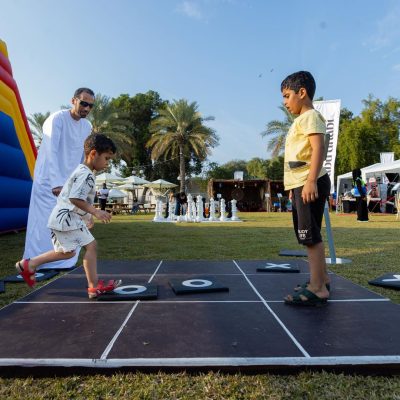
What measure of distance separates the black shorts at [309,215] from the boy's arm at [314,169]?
0.39 ft

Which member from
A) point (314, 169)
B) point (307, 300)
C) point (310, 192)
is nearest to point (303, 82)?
point (314, 169)

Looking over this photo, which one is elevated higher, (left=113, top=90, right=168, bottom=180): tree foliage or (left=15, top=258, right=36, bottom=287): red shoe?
(left=113, top=90, right=168, bottom=180): tree foliage

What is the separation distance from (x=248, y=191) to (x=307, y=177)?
32.0m

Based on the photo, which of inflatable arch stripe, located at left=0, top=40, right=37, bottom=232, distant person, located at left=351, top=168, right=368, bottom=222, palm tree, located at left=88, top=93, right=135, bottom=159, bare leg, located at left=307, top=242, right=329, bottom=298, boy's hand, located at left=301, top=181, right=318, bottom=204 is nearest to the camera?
boy's hand, located at left=301, top=181, right=318, bottom=204

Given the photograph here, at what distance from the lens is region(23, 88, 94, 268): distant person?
423 cm

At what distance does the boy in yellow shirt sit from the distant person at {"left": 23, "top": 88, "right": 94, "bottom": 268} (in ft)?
8.06

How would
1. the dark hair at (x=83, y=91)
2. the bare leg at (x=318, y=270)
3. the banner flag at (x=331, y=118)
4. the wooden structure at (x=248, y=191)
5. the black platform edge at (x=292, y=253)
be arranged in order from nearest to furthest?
1. the bare leg at (x=318, y=270)
2. the dark hair at (x=83, y=91)
3. the banner flag at (x=331, y=118)
4. the black platform edge at (x=292, y=253)
5. the wooden structure at (x=248, y=191)

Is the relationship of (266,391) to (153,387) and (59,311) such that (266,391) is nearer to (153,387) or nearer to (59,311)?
(153,387)

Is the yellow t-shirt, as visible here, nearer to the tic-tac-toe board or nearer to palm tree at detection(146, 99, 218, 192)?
the tic-tac-toe board

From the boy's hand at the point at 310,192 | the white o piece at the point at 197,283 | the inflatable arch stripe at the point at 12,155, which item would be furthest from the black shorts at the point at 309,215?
the inflatable arch stripe at the point at 12,155

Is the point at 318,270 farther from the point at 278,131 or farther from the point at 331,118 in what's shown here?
the point at 278,131

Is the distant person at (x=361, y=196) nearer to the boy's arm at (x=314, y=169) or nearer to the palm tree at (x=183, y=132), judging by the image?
the boy's arm at (x=314, y=169)

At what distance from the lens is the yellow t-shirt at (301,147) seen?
288 cm

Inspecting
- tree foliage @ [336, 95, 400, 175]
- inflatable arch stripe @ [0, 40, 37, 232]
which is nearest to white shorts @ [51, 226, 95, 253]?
inflatable arch stripe @ [0, 40, 37, 232]
